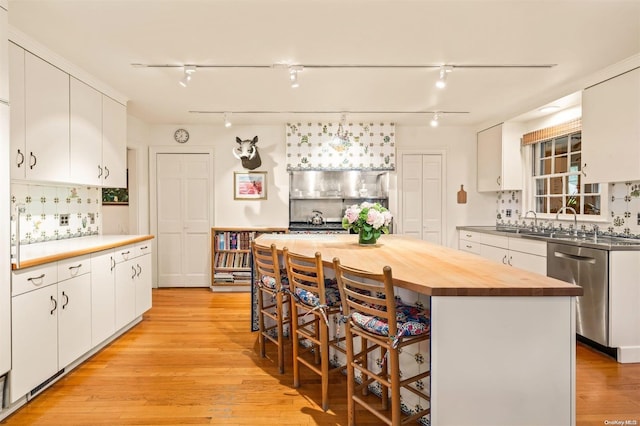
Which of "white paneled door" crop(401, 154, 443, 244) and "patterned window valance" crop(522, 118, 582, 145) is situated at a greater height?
"patterned window valance" crop(522, 118, 582, 145)

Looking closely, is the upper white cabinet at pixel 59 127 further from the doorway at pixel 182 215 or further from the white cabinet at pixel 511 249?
the white cabinet at pixel 511 249

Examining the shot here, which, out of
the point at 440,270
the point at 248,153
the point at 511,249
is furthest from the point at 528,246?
the point at 248,153

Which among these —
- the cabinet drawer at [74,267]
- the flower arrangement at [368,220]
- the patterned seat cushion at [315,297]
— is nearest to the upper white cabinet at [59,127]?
the cabinet drawer at [74,267]

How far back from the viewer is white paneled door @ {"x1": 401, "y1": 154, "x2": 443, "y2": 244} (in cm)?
569

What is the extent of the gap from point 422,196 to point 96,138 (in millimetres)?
4299

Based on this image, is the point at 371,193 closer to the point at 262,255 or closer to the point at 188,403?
the point at 262,255

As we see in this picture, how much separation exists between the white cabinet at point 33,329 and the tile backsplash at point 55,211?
29.4 inches

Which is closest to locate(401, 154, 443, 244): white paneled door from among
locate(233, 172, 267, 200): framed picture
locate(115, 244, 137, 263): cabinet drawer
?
locate(233, 172, 267, 200): framed picture

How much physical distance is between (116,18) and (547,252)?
161 inches

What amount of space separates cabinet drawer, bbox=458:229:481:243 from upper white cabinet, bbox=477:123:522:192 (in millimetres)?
698

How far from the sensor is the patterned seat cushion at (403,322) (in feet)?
5.79

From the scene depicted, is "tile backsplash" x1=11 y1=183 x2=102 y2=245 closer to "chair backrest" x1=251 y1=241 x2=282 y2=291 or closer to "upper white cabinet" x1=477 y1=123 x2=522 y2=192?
"chair backrest" x1=251 y1=241 x2=282 y2=291

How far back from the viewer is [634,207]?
347 cm

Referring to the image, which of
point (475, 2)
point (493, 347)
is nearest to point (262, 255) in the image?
point (493, 347)
